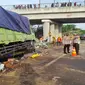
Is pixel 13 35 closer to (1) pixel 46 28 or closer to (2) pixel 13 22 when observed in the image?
(2) pixel 13 22

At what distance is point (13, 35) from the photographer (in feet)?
57.5

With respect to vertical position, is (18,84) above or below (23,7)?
below

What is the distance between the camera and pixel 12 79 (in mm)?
10602

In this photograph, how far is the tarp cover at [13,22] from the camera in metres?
17.1

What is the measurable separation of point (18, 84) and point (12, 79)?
41.6 inches

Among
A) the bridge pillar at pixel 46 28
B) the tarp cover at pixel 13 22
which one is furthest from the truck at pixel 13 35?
the bridge pillar at pixel 46 28

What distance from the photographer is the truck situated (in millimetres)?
16000

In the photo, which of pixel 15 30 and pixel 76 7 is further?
pixel 76 7

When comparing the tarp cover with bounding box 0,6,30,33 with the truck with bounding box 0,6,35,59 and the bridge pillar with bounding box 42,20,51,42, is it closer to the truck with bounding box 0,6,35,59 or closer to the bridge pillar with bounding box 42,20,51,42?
the truck with bounding box 0,6,35,59

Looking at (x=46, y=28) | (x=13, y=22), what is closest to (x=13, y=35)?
(x=13, y=22)

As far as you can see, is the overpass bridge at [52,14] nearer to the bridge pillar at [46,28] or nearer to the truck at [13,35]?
the bridge pillar at [46,28]

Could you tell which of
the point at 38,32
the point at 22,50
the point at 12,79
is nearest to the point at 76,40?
the point at 22,50

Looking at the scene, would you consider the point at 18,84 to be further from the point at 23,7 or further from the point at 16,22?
the point at 23,7

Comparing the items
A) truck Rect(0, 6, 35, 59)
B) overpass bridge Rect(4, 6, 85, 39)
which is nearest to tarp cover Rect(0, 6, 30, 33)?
truck Rect(0, 6, 35, 59)
